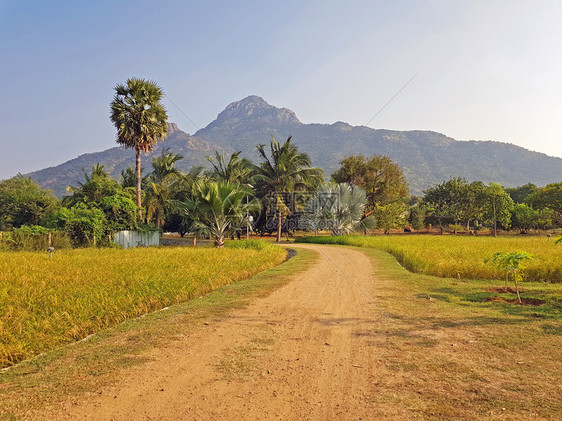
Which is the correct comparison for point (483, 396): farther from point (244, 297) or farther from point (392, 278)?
point (392, 278)

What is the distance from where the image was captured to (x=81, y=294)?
727 centimetres

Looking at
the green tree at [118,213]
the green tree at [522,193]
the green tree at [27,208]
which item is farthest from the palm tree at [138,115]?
the green tree at [522,193]

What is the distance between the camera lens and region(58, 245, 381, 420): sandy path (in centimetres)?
313

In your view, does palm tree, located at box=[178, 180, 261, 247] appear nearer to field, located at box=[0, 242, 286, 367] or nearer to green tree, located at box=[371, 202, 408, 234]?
field, located at box=[0, 242, 286, 367]

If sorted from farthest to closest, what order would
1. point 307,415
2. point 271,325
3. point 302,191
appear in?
point 302,191 → point 271,325 → point 307,415

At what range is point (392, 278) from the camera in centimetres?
1123

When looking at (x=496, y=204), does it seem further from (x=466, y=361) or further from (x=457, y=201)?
(x=466, y=361)

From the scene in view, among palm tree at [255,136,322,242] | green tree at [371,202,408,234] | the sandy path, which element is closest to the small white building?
palm tree at [255,136,322,242]

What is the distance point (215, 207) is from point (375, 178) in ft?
126

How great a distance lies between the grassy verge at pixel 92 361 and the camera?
11.0ft

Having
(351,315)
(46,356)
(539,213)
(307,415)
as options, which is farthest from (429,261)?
(539,213)

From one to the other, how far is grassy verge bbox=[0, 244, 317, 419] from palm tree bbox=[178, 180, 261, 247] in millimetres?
15718

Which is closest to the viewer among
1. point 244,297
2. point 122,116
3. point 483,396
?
point 483,396

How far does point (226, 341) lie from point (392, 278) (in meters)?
7.79
